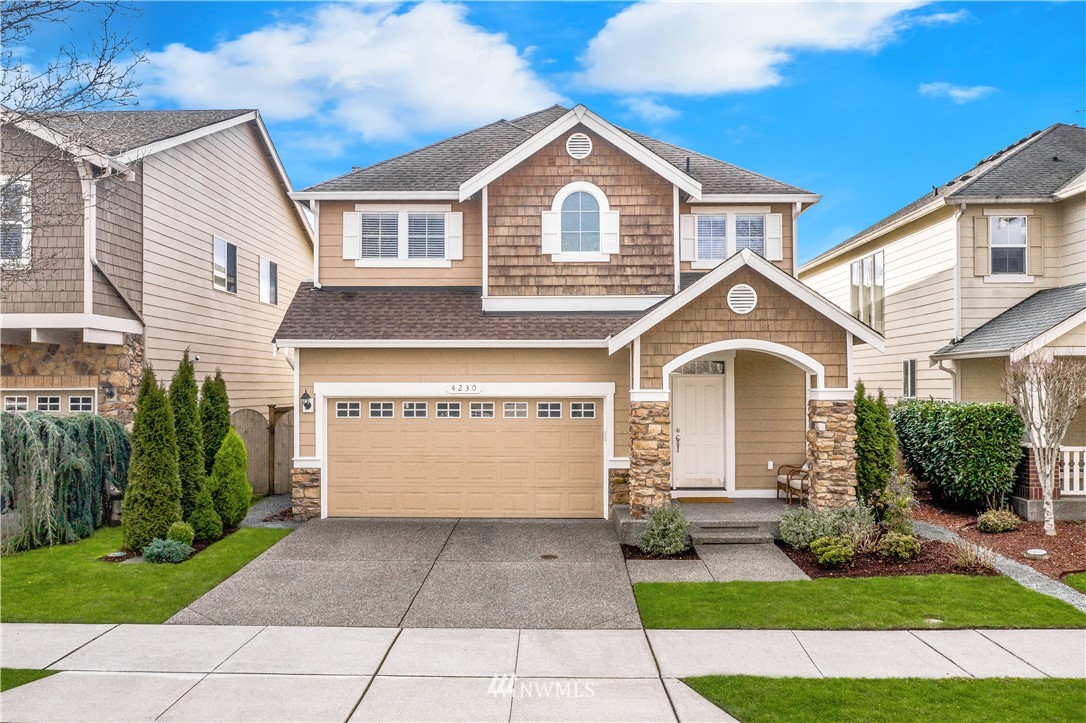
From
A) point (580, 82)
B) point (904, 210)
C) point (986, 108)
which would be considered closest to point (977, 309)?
point (904, 210)

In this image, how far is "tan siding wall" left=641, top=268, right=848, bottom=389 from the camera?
32.8 feet

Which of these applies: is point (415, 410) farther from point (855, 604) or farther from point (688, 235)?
point (855, 604)


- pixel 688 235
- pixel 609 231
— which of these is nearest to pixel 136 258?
pixel 609 231

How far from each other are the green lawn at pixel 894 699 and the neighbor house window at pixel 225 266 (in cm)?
1375

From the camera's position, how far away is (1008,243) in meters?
13.8

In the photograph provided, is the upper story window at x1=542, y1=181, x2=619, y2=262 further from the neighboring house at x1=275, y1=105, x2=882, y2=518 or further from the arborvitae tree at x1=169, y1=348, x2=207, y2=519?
the arborvitae tree at x1=169, y1=348, x2=207, y2=519

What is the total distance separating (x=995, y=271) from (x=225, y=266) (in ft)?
55.6

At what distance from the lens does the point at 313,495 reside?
11.5 metres

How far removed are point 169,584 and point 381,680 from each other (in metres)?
3.99

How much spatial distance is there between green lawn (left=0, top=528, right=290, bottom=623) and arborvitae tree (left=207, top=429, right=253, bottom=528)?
2.68 ft

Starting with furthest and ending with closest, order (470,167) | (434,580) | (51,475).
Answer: (470,167) < (51,475) < (434,580)

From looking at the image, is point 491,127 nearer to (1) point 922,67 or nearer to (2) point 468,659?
(1) point 922,67

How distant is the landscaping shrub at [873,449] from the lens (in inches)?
409

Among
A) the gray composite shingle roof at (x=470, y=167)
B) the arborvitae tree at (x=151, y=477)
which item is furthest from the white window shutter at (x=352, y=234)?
the arborvitae tree at (x=151, y=477)
